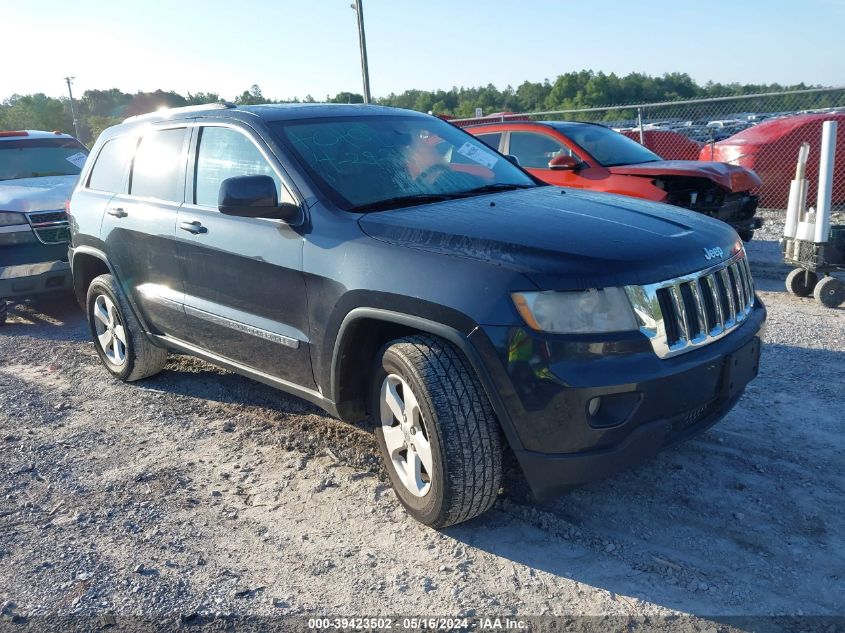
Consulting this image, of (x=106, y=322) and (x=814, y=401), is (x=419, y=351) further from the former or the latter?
(x=106, y=322)

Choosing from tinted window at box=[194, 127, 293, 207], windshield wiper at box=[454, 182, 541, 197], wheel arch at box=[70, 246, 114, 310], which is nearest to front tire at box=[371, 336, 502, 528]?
windshield wiper at box=[454, 182, 541, 197]

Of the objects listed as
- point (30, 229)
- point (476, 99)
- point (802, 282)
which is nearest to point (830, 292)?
point (802, 282)

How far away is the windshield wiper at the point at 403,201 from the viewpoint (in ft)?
11.4

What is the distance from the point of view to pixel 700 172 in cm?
782

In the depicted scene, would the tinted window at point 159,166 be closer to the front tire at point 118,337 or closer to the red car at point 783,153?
the front tire at point 118,337

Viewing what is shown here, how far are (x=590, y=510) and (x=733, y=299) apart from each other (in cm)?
115

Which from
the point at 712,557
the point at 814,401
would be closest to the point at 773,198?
the point at 814,401

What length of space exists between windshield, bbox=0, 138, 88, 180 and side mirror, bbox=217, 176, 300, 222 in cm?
609

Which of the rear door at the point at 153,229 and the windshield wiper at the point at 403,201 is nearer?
the windshield wiper at the point at 403,201

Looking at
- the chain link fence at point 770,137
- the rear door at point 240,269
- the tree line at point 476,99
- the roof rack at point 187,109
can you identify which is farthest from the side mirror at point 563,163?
the tree line at point 476,99

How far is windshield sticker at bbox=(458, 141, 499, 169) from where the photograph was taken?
4359 millimetres

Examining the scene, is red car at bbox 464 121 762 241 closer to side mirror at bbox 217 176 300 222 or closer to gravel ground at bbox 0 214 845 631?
gravel ground at bbox 0 214 845 631

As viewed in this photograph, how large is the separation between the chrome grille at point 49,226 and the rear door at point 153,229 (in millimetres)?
2822

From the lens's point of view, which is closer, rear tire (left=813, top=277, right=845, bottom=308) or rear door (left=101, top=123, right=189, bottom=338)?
rear door (left=101, top=123, right=189, bottom=338)
